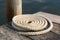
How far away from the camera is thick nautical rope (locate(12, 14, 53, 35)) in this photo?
2.14 meters

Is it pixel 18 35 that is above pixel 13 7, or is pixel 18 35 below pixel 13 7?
below

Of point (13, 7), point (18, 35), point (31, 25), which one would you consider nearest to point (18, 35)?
point (18, 35)

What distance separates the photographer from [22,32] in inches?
83.6

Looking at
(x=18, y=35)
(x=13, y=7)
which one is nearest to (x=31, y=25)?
(x=18, y=35)

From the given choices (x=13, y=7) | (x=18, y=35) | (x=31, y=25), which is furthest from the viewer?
(x=13, y=7)

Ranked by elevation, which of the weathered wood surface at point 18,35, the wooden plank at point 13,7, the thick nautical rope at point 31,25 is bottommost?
the weathered wood surface at point 18,35

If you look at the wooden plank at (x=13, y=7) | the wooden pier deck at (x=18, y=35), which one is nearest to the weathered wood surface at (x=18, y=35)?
the wooden pier deck at (x=18, y=35)

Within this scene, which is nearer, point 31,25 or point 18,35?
point 18,35

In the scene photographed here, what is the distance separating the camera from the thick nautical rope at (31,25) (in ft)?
7.02

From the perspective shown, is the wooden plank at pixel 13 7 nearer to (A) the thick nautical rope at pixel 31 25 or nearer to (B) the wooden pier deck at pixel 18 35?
(A) the thick nautical rope at pixel 31 25

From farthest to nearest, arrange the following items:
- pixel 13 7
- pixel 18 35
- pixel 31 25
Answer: pixel 13 7
pixel 31 25
pixel 18 35

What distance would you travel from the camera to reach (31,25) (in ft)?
7.34

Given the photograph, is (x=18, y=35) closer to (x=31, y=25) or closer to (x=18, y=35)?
(x=18, y=35)

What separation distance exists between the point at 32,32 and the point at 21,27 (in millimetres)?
182
